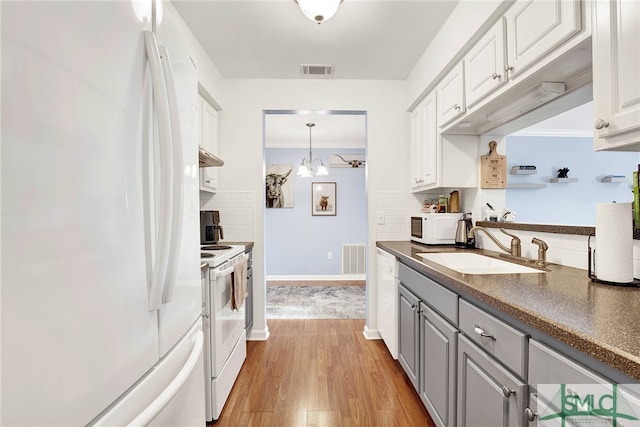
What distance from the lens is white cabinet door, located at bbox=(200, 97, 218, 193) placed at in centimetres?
244

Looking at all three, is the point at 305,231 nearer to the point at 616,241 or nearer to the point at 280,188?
the point at 280,188

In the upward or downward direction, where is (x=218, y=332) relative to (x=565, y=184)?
downward

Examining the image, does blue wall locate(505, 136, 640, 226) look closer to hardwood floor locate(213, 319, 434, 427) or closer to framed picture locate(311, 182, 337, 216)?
hardwood floor locate(213, 319, 434, 427)

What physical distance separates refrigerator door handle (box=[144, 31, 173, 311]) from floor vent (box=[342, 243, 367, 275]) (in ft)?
14.9

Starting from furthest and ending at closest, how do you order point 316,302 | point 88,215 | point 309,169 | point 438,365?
point 309,169, point 316,302, point 438,365, point 88,215

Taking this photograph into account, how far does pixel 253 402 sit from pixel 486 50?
8.21 ft

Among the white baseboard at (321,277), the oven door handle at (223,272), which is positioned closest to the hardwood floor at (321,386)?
the oven door handle at (223,272)

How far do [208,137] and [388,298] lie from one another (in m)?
2.04

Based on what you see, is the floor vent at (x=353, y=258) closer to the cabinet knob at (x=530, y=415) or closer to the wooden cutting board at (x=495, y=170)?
the wooden cutting board at (x=495, y=170)

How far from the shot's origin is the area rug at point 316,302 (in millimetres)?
3455

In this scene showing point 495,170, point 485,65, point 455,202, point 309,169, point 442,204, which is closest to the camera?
point 485,65

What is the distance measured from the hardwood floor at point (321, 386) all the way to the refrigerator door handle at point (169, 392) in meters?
1.02

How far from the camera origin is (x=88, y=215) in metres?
0.55

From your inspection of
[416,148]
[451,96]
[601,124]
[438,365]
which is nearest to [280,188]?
[416,148]
